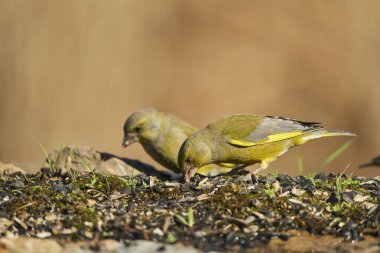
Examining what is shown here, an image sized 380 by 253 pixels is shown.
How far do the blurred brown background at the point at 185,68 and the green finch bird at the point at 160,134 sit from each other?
4444mm

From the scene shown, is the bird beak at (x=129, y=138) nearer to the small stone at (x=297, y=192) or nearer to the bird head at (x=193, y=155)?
the bird head at (x=193, y=155)

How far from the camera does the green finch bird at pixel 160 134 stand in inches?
400

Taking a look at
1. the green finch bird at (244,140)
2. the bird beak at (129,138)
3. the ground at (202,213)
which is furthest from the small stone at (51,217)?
the bird beak at (129,138)

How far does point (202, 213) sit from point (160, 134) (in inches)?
168

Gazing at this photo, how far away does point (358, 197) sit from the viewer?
255 inches

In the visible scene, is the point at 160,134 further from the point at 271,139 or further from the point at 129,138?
the point at 271,139

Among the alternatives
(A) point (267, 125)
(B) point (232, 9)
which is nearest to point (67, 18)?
(B) point (232, 9)

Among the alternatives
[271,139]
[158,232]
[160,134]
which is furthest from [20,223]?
[160,134]

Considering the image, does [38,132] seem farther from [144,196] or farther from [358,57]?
[144,196]

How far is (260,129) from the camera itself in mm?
8609

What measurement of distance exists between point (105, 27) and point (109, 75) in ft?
3.69

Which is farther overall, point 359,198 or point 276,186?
point 276,186

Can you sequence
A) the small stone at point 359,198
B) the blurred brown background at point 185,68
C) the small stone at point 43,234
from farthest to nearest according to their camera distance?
the blurred brown background at point 185,68 → the small stone at point 359,198 → the small stone at point 43,234

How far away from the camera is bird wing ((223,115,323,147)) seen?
8.41 metres
